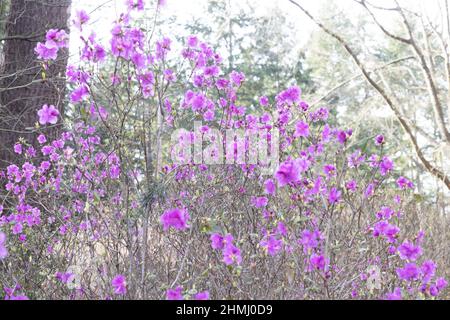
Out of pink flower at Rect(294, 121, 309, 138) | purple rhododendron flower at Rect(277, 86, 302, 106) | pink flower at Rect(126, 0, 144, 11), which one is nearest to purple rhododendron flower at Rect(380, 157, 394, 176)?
pink flower at Rect(294, 121, 309, 138)

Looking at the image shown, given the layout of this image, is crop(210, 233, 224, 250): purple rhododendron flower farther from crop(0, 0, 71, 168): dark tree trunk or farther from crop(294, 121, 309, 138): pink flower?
crop(0, 0, 71, 168): dark tree trunk

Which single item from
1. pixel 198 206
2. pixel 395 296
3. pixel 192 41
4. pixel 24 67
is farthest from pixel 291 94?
pixel 24 67

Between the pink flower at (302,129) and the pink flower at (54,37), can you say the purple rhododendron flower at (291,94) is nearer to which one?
the pink flower at (302,129)

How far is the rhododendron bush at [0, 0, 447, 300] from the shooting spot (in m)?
2.55

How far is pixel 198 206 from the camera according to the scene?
347 cm

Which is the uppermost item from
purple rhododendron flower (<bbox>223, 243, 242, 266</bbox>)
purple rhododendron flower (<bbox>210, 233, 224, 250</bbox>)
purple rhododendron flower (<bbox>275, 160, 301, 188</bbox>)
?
purple rhododendron flower (<bbox>275, 160, 301, 188</bbox>)

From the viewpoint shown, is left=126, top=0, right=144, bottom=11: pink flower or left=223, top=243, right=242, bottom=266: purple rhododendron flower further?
left=126, top=0, right=144, bottom=11: pink flower

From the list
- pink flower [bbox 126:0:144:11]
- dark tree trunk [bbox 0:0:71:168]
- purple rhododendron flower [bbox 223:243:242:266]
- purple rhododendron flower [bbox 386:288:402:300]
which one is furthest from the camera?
dark tree trunk [bbox 0:0:71:168]

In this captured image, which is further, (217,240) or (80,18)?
(80,18)

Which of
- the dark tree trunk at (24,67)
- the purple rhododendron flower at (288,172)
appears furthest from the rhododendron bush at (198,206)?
the dark tree trunk at (24,67)

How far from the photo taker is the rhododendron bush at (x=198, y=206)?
2553mm

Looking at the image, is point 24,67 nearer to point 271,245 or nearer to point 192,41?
point 192,41
